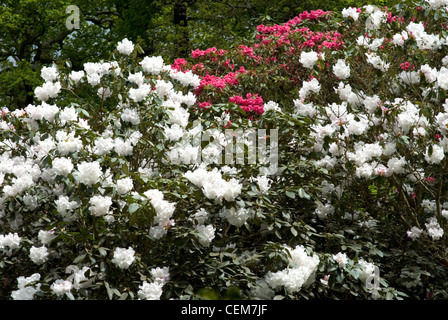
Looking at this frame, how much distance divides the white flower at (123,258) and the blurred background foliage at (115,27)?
7867 mm

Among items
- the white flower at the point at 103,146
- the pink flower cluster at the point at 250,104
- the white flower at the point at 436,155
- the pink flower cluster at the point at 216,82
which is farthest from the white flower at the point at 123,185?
the pink flower cluster at the point at 216,82

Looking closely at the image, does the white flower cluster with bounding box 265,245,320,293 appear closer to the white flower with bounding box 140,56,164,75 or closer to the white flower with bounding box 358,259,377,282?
the white flower with bounding box 358,259,377,282

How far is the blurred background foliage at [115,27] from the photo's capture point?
11.8 metres

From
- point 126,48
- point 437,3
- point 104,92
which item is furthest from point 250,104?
point 437,3

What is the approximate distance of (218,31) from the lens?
11836 mm

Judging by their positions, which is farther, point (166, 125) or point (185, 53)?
point (185, 53)

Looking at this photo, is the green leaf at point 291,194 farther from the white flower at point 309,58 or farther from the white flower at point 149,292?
the white flower at point 309,58

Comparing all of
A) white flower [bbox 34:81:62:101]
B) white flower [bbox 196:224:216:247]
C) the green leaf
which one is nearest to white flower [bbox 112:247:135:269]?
white flower [bbox 196:224:216:247]

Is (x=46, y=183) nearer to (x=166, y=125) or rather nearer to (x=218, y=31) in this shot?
(x=166, y=125)

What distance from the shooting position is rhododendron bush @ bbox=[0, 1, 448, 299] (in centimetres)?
306

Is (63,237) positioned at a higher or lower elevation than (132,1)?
lower
